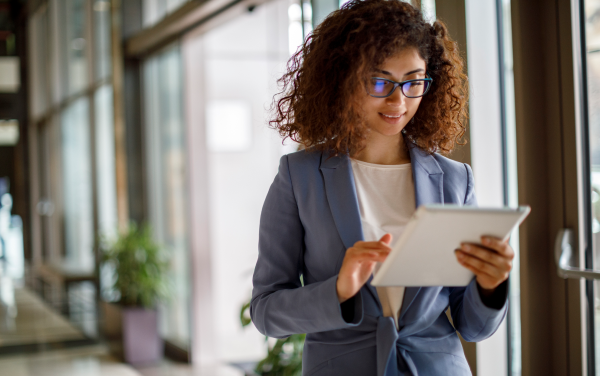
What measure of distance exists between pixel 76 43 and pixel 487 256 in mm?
7349

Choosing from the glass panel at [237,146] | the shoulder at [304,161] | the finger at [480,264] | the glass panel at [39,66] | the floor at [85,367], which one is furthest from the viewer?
the glass panel at [39,66]

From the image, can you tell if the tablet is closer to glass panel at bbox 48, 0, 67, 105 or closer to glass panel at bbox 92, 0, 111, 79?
glass panel at bbox 92, 0, 111, 79

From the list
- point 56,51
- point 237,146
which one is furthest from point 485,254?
point 56,51

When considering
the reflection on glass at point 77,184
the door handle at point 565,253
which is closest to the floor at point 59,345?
the reflection on glass at point 77,184

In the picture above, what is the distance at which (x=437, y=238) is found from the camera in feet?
3.53

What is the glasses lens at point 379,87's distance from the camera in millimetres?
1289

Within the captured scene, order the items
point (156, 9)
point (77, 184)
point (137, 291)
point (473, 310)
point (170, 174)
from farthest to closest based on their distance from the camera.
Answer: point (77, 184)
point (156, 9)
point (170, 174)
point (137, 291)
point (473, 310)

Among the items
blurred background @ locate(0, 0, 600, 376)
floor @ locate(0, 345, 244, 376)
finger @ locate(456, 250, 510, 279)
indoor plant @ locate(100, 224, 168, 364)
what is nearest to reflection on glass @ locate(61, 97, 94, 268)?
blurred background @ locate(0, 0, 600, 376)

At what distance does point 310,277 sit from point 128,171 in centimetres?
469

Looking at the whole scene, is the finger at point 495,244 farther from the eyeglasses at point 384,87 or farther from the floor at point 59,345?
the floor at point 59,345

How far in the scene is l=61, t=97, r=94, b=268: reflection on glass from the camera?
728 cm

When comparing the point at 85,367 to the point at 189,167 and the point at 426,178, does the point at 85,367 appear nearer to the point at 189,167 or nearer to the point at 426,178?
the point at 189,167

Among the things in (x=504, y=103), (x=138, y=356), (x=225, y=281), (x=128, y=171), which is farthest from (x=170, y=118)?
(x=504, y=103)

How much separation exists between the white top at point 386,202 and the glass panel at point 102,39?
5296mm
